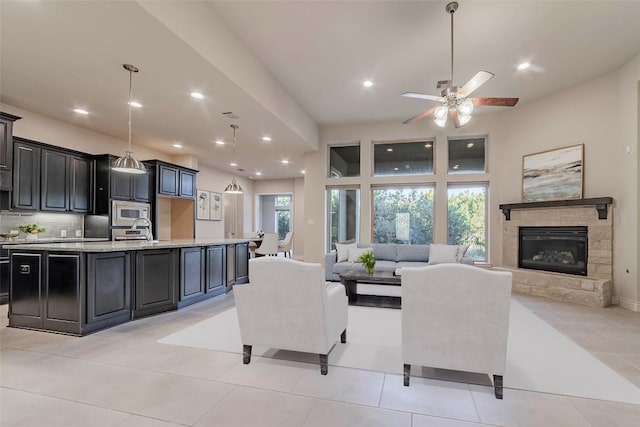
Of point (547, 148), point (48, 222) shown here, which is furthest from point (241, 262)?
point (547, 148)

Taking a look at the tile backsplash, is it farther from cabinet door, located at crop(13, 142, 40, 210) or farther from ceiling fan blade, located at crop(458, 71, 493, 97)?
ceiling fan blade, located at crop(458, 71, 493, 97)

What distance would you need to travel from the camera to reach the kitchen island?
10.6 ft

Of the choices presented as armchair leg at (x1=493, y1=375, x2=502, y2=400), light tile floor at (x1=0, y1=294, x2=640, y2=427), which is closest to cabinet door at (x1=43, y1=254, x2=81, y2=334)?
light tile floor at (x1=0, y1=294, x2=640, y2=427)

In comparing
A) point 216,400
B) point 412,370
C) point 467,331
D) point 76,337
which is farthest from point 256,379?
point 76,337

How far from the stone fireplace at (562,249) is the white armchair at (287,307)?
14.6 feet

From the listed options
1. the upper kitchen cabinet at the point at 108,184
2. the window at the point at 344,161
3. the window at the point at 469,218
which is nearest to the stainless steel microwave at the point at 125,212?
the upper kitchen cabinet at the point at 108,184

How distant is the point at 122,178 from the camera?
19.7 feet

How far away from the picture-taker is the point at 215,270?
504cm

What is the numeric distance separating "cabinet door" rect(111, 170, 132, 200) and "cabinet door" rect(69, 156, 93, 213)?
442mm

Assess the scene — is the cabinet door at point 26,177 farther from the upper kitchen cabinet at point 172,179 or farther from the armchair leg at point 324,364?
the armchair leg at point 324,364

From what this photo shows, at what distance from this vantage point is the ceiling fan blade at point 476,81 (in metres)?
3.06

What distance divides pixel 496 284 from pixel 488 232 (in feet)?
17.7

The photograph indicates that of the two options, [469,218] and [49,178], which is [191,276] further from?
[469,218]

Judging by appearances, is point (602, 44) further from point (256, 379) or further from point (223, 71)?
point (256, 379)
